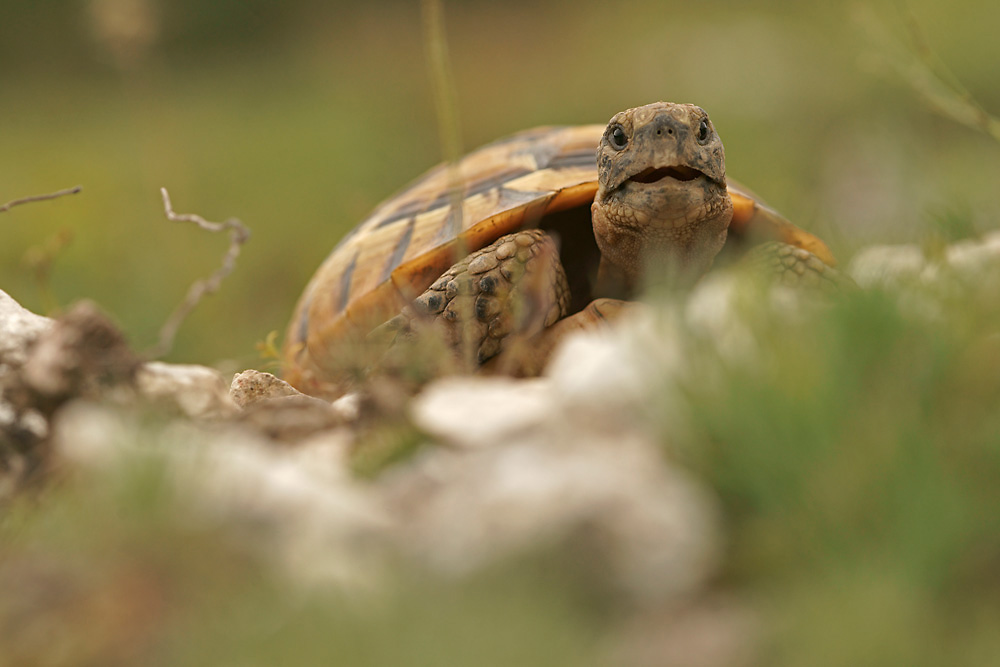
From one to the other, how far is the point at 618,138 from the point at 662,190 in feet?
0.68

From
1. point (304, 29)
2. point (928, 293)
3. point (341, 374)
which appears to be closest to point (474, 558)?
point (928, 293)

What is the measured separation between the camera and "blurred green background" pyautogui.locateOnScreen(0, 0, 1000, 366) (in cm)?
744

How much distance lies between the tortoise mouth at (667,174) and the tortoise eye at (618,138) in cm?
10

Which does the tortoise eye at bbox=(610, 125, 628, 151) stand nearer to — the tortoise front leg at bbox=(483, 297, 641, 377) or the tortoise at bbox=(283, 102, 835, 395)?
the tortoise at bbox=(283, 102, 835, 395)

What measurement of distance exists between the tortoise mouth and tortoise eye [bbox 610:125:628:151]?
10cm

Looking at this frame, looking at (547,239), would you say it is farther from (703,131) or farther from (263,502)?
(263,502)

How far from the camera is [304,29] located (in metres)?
16.0

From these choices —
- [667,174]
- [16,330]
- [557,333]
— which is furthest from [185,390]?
[667,174]

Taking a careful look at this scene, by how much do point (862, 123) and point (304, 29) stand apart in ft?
31.2

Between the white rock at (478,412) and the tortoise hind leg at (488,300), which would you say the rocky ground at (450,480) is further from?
the tortoise hind leg at (488,300)

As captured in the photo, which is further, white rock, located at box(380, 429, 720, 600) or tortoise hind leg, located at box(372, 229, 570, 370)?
tortoise hind leg, located at box(372, 229, 570, 370)

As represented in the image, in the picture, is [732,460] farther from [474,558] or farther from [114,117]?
[114,117]

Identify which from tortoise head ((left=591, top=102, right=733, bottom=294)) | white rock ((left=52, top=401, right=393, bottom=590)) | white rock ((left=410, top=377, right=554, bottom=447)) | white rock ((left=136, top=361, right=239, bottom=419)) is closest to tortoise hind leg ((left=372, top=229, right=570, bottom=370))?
tortoise head ((left=591, top=102, right=733, bottom=294))

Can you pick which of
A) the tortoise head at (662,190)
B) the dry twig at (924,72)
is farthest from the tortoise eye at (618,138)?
the dry twig at (924,72)
